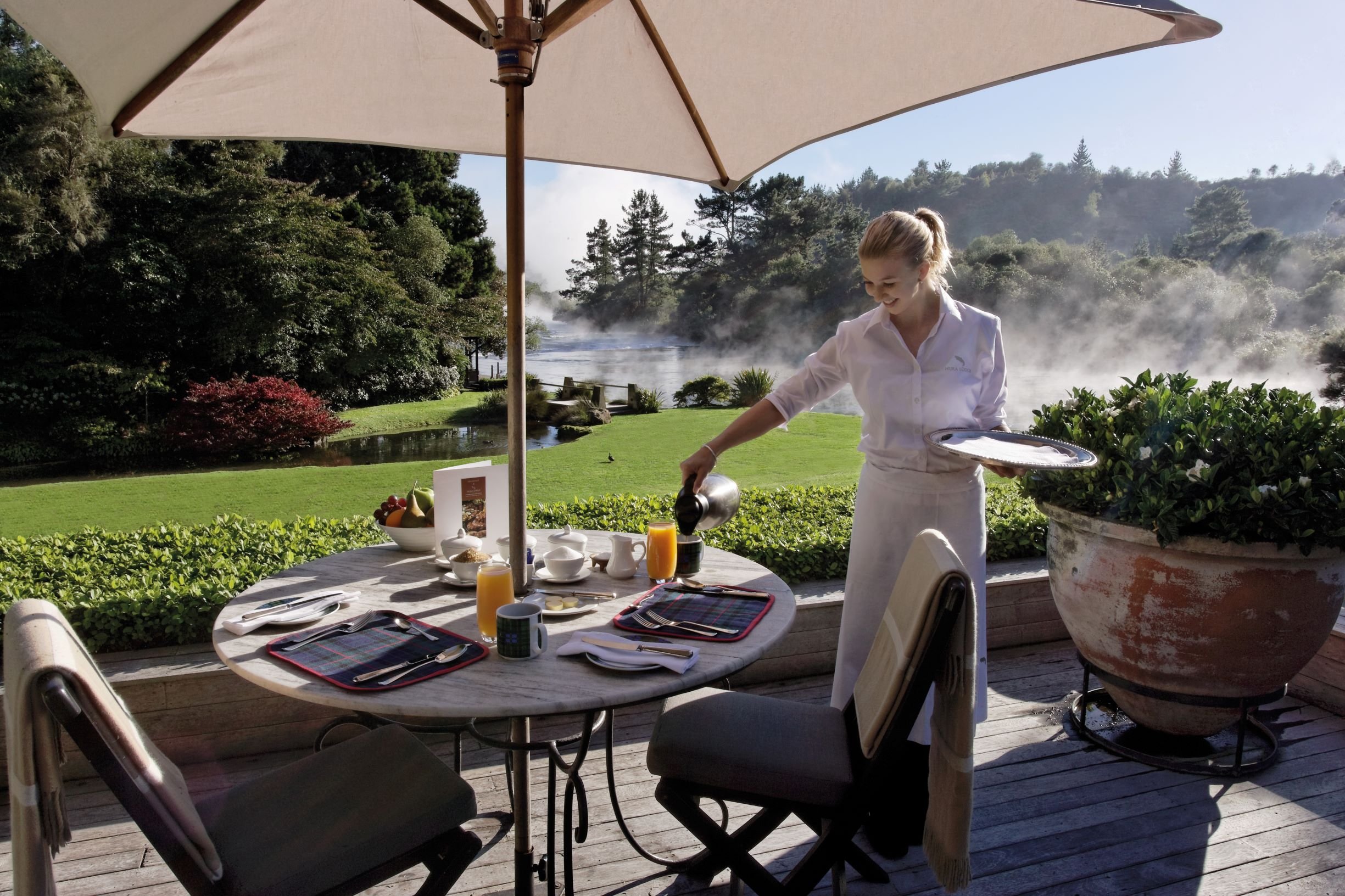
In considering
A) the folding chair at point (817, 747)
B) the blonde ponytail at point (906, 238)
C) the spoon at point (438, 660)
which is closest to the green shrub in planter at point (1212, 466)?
the blonde ponytail at point (906, 238)

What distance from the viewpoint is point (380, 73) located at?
→ 214 cm

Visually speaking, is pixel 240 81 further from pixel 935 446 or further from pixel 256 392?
pixel 256 392

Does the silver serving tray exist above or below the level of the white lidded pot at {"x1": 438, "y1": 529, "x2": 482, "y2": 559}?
above

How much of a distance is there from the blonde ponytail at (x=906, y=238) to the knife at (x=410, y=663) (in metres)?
1.28

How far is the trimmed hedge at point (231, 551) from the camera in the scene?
98.7 inches

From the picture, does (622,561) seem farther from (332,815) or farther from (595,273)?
(595,273)

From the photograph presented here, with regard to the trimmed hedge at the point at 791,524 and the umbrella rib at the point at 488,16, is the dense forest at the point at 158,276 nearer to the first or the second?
the trimmed hedge at the point at 791,524

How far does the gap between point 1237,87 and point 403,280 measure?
1863 centimetres

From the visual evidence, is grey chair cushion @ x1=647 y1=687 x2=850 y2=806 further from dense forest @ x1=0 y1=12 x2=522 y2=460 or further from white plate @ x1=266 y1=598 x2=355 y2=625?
dense forest @ x1=0 y1=12 x2=522 y2=460

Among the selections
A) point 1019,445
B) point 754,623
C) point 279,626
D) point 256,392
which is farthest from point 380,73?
point 256,392

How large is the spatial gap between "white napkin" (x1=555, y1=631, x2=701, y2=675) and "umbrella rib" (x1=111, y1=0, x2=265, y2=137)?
5.13 feet

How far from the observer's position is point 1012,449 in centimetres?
192

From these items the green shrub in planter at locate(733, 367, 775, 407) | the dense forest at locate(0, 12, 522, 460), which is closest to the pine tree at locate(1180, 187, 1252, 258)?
the green shrub in planter at locate(733, 367, 775, 407)

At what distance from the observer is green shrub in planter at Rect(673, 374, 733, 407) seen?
12.1 m
